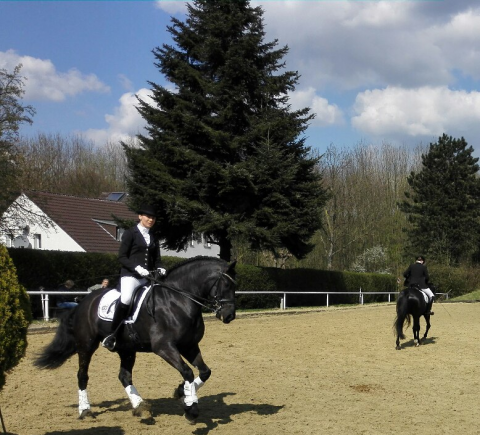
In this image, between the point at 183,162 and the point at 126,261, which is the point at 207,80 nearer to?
the point at 183,162

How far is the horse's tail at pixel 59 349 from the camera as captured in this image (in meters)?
8.41

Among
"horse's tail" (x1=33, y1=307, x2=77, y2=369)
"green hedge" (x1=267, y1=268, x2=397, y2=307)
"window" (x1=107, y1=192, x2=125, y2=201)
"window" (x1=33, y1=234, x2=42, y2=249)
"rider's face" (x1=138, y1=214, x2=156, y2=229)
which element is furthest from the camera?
"window" (x1=107, y1=192, x2=125, y2=201)

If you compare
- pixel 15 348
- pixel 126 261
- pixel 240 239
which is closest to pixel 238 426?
pixel 126 261

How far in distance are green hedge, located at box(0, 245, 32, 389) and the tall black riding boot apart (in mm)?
2072

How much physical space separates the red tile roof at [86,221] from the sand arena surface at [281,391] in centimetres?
2327

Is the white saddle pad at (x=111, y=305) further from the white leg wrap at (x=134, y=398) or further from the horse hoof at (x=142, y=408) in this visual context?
the horse hoof at (x=142, y=408)

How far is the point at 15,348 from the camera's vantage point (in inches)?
219

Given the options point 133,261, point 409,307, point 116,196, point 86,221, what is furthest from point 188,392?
point 116,196

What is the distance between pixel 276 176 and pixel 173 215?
5.26 meters

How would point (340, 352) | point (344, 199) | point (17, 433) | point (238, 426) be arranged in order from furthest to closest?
point (344, 199) < point (340, 352) < point (238, 426) < point (17, 433)

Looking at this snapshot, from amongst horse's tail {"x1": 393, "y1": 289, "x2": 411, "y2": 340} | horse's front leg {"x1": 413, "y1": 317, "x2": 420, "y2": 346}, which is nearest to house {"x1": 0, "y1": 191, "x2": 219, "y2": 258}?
horse's front leg {"x1": 413, "y1": 317, "x2": 420, "y2": 346}

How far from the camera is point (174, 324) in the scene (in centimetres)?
754

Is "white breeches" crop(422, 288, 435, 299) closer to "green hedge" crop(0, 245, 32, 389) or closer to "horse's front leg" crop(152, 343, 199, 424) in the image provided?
"horse's front leg" crop(152, 343, 199, 424)

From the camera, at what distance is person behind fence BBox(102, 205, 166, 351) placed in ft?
25.4
